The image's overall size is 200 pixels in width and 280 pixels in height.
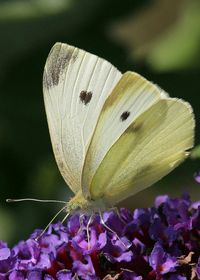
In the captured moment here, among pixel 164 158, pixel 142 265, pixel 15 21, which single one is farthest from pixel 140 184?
pixel 15 21

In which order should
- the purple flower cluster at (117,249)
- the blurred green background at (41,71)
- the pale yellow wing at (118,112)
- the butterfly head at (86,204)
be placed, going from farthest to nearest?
the blurred green background at (41,71) < the butterfly head at (86,204) < the pale yellow wing at (118,112) < the purple flower cluster at (117,249)

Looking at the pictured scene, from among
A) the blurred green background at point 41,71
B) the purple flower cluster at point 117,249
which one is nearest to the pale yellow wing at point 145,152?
the purple flower cluster at point 117,249

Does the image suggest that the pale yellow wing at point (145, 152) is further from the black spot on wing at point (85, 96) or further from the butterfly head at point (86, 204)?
the black spot on wing at point (85, 96)

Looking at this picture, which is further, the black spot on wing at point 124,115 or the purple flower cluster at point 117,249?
the black spot on wing at point 124,115

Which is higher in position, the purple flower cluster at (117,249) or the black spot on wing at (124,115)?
the black spot on wing at (124,115)

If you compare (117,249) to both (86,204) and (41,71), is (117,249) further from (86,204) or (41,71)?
(41,71)
